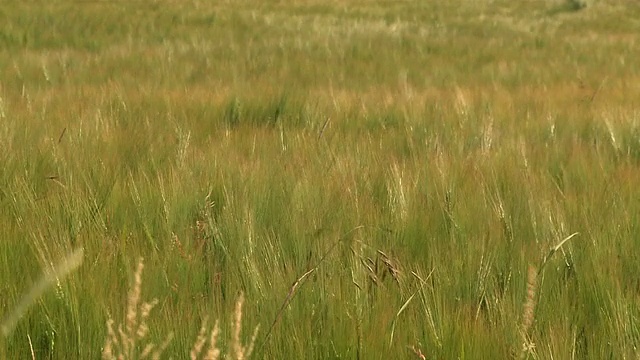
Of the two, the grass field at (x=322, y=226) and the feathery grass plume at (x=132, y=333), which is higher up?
the feathery grass plume at (x=132, y=333)

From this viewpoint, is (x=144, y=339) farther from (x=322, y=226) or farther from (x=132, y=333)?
(x=322, y=226)

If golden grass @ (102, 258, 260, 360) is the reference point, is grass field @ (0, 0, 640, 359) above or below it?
below

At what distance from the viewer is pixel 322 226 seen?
55.0 inches

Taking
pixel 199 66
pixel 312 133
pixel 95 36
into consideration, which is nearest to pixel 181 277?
pixel 312 133

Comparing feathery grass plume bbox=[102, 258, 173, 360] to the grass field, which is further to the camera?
the grass field

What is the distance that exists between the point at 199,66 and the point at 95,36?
2680 mm

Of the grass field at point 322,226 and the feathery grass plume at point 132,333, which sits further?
the grass field at point 322,226

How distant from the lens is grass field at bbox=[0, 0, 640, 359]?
102 cm

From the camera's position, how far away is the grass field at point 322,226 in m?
1.02

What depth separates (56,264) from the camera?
1.12 meters

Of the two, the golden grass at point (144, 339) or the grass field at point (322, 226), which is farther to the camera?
the grass field at point (322, 226)

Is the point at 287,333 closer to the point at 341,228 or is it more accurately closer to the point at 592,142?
the point at 341,228

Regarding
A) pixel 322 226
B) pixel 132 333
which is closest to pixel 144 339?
pixel 132 333

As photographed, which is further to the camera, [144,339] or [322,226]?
[322,226]
